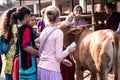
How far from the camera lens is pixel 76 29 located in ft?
21.7

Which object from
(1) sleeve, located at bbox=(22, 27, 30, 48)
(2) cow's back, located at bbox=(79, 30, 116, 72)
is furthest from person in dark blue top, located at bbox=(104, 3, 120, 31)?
(1) sleeve, located at bbox=(22, 27, 30, 48)

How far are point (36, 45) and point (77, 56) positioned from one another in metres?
2.20

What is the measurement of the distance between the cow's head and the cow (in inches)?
1.3

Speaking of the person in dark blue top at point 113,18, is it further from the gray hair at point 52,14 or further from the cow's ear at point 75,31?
the gray hair at point 52,14

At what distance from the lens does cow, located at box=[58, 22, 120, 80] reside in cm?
543

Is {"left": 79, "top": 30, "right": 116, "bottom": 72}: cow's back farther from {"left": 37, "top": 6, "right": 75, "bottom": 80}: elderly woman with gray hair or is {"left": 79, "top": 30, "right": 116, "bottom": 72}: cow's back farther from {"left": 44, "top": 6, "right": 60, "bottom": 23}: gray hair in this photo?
{"left": 44, "top": 6, "right": 60, "bottom": 23}: gray hair

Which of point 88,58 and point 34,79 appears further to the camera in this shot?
point 88,58

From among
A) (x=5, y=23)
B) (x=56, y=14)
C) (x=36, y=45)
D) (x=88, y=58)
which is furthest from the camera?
(x=88, y=58)

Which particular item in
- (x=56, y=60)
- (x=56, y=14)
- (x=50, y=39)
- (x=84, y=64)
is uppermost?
(x=56, y=14)

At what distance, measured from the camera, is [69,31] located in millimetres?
6785

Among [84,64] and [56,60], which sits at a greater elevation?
[56,60]

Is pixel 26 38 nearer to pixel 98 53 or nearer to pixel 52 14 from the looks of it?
pixel 52 14

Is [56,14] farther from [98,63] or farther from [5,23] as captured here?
[98,63]

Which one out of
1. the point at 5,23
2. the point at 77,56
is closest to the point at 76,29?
the point at 77,56
